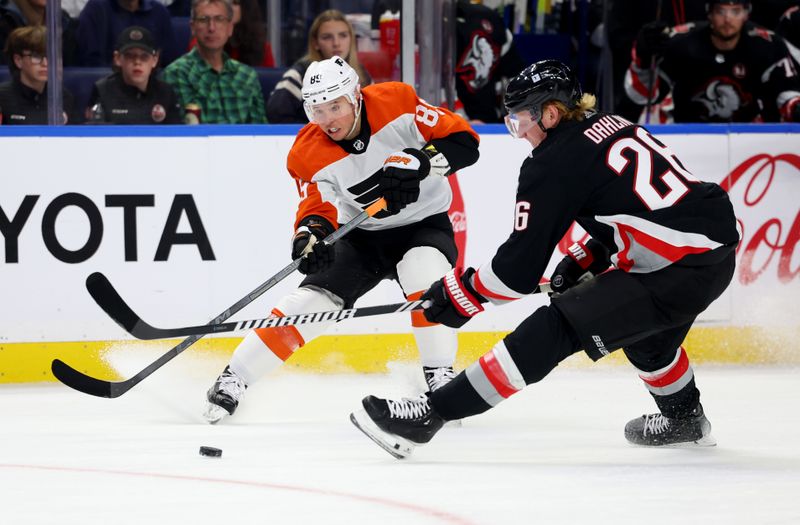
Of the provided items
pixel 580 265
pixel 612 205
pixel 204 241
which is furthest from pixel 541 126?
pixel 204 241

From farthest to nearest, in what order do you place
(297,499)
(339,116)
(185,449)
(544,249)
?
1. (339,116)
2. (185,449)
3. (544,249)
4. (297,499)

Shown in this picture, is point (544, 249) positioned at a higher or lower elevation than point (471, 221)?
higher

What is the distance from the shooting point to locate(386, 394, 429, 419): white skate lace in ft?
10.0

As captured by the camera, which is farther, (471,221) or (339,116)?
(471,221)

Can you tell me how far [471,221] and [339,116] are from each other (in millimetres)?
1461

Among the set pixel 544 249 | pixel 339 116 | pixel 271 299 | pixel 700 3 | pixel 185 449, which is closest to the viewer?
pixel 544 249

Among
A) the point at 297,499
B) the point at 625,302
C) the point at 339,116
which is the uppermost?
the point at 339,116

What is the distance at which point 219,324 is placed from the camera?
340cm

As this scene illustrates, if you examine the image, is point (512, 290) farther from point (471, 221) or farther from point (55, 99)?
point (55, 99)

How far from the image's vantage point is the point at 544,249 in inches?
113

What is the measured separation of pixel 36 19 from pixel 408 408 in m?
2.64

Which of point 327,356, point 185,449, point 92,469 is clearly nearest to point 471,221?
point 327,356

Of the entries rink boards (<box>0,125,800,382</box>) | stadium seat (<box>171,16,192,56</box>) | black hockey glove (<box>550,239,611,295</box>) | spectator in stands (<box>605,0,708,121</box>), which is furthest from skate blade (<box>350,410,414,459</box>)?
spectator in stands (<box>605,0,708,121</box>)

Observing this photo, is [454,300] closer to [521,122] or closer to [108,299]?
[521,122]
